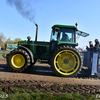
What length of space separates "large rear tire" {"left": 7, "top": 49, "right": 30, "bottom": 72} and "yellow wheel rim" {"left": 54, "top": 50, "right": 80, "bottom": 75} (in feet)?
4.94

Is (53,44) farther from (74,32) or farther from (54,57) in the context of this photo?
(74,32)

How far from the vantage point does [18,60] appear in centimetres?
561

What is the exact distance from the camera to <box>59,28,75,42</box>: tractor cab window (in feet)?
18.2

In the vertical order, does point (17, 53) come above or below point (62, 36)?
below

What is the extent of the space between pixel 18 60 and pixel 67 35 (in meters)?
2.83

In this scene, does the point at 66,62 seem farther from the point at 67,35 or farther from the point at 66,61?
the point at 67,35

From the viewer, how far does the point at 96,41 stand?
19.2 ft

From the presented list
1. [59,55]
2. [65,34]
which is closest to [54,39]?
[65,34]

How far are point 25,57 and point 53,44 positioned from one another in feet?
5.17

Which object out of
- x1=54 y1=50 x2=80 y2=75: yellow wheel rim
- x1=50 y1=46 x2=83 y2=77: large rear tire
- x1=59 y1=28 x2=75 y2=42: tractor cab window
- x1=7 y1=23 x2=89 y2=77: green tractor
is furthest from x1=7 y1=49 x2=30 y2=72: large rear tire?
x1=59 y1=28 x2=75 y2=42: tractor cab window

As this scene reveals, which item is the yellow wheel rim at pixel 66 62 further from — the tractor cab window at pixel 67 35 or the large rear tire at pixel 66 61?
the tractor cab window at pixel 67 35

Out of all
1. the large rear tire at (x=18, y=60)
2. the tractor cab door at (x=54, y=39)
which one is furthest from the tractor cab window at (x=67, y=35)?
the large rear tire at (x=18, y=60)

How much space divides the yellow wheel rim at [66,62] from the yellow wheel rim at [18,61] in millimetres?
1742

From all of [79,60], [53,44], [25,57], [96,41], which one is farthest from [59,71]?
[96,41]
